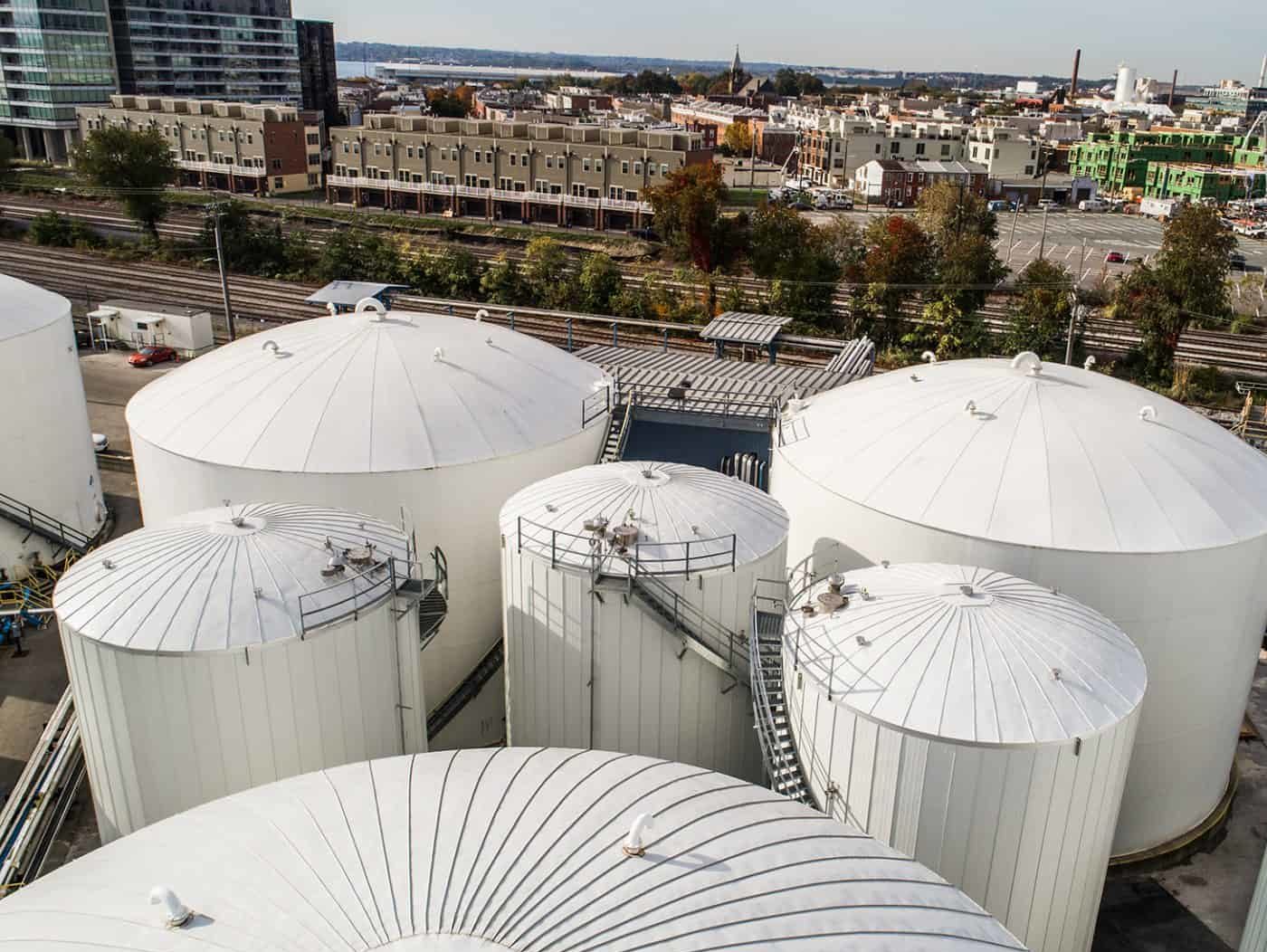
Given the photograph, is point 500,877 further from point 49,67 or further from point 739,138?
point 739,138

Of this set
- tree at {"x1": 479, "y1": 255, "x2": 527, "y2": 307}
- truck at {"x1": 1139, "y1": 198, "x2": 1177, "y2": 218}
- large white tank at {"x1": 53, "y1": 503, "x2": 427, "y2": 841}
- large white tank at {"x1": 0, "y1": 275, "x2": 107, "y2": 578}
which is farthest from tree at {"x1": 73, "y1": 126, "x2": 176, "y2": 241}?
truck at {"x1": 1139, "y1": 198, "x2": 1177, "y2": 218}

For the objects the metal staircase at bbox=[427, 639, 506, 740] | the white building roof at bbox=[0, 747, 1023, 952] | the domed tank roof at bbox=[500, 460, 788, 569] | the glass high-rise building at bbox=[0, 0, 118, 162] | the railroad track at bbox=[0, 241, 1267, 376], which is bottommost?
the metal staircase at bbox=[427, 639, 506, 740]

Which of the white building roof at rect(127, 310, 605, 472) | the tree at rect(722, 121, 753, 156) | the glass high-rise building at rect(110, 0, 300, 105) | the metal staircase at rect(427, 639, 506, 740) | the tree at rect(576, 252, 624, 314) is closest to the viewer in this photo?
the metal staircase at rect(427, 639, 506, 740)

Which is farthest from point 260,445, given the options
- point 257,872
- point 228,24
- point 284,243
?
point 228,24

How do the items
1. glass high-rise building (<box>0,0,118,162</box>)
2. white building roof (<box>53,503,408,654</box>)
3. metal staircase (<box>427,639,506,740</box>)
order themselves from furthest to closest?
glass high-rise building (<box>0,0,118,162</box>) < metal staircase (<box>427,639,506,740</box>) < white building roof (<box>53,503,408,654</box>)

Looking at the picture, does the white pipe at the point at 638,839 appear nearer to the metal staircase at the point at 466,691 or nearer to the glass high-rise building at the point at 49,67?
the metal staircase at the point at 466,691

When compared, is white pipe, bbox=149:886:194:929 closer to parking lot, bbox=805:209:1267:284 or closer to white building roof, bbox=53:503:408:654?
white building roof, bbox=53:503:408:654

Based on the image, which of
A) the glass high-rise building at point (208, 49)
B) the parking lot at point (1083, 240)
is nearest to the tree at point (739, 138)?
the parking lot at point (1083, 240)

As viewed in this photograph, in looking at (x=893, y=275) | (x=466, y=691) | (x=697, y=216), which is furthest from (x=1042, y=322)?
(x=466, y=691)
